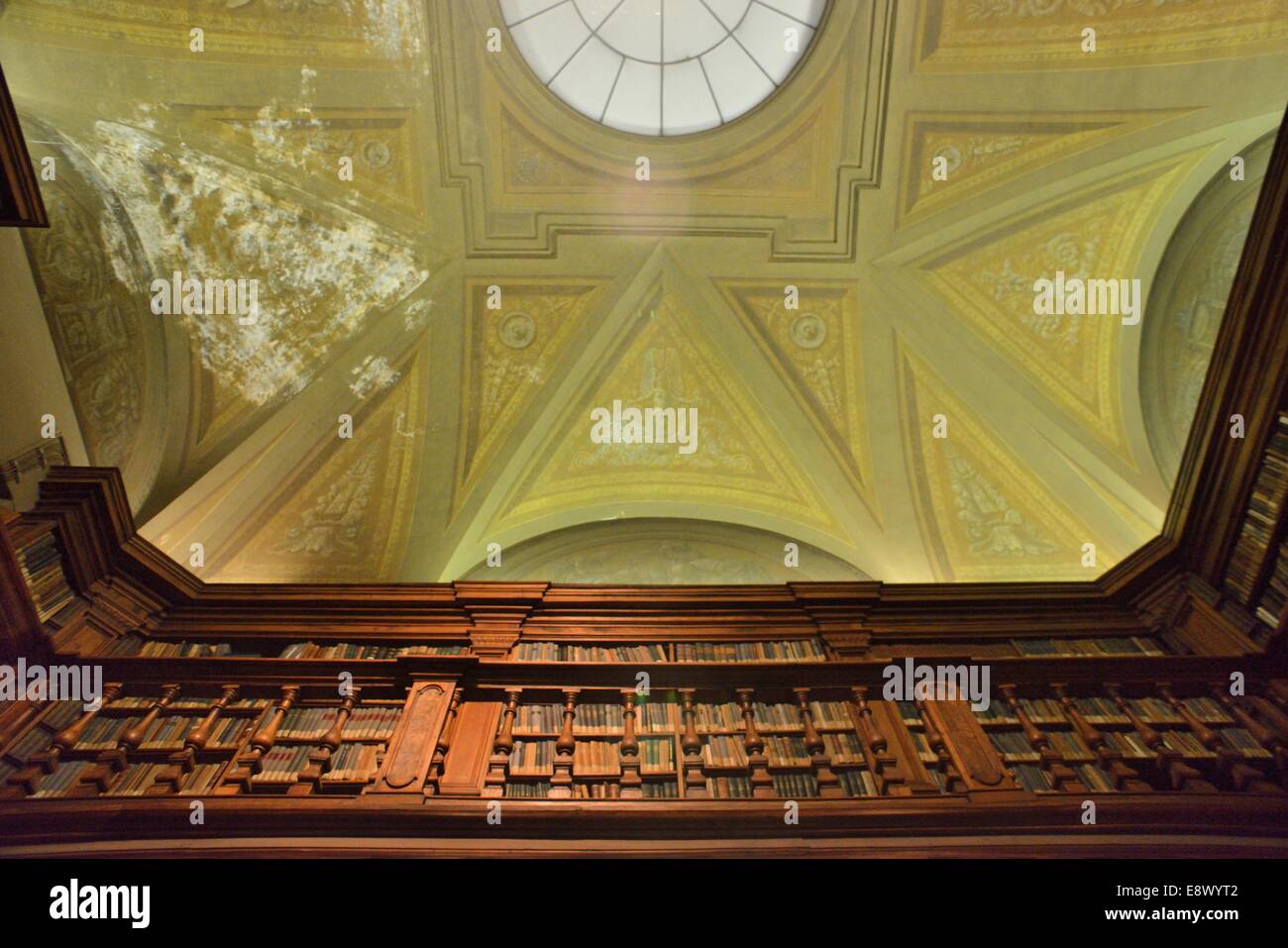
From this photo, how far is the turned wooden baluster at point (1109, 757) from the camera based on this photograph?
4.22m

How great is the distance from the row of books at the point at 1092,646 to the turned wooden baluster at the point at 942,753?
192cm

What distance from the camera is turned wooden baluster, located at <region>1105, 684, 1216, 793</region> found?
13.8ft

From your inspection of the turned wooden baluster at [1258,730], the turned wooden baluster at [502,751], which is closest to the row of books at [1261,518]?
the turned wooden baluster at [1258,730]

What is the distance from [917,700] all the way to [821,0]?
635cm

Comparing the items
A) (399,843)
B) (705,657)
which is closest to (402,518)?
(705,657)

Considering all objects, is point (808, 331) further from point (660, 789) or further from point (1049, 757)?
point (660, 789)

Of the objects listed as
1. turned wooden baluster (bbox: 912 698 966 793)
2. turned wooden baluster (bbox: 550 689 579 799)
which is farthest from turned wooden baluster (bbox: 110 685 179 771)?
turned wooden baluster (bbox: 912 698 966 793)

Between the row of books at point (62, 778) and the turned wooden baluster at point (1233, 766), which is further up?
the turned wooden baluster at point (1233, 766)

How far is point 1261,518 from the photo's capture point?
17.9 feet

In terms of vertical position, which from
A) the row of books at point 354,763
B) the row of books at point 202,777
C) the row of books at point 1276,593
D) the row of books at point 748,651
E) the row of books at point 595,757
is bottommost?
the row of books at point 202,777

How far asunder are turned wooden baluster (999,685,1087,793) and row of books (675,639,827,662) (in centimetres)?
156

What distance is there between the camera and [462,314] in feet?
28.1

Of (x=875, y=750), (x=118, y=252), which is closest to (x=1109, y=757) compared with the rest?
(x=875, y=750)

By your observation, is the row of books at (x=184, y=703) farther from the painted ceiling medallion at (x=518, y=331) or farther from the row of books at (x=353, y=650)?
the painted ceiling medallion at (x=518, y=331)
